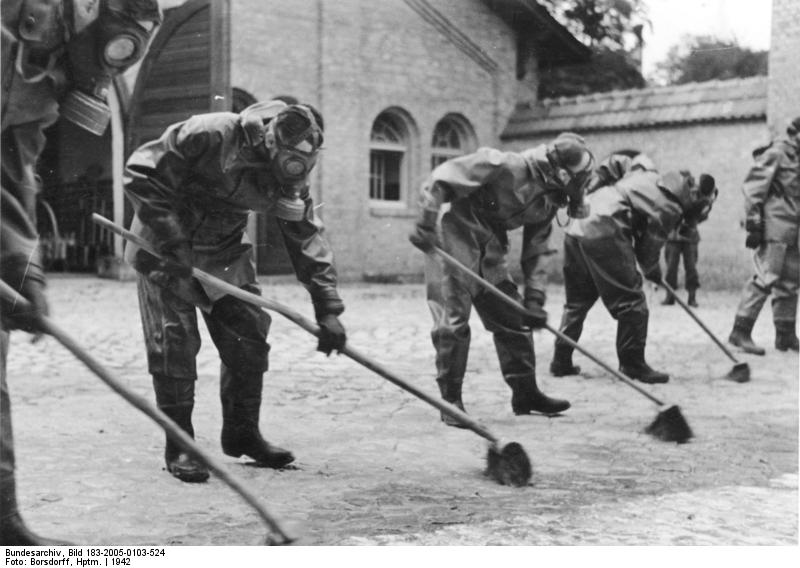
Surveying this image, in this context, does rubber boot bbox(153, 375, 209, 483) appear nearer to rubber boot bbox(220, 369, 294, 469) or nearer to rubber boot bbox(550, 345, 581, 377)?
rubber boot bbox(220, 369, 294, 469)

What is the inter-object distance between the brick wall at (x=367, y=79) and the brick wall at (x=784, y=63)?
138cm

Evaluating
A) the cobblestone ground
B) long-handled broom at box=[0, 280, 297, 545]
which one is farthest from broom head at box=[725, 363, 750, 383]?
long-handled broom at box=[0, 280, 297, 545]

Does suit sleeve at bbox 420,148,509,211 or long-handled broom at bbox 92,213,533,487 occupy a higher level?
suit sleeve at bbox 420,148,509,211

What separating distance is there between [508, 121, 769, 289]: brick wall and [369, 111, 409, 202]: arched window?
0.75 m

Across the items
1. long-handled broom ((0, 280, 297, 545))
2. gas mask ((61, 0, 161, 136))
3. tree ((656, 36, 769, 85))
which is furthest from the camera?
tree ((656, 36, 769, 85))

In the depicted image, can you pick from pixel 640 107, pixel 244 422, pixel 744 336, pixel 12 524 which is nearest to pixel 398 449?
pixel 244 422

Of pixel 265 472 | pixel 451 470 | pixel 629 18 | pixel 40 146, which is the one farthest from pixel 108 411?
pixel 629 18

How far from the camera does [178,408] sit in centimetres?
505

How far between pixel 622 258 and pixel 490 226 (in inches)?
64.1

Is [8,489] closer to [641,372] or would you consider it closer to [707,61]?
[707,61]

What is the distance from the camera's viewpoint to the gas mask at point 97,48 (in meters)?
4.04

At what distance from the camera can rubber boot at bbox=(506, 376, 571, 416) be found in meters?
6.73

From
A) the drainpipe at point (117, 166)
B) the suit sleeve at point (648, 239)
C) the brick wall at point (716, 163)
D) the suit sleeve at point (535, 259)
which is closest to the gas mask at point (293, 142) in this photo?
the drainpipe at point (117, 166)

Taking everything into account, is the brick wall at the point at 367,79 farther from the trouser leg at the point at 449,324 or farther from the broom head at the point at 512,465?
the broom head at the point at 512,465
